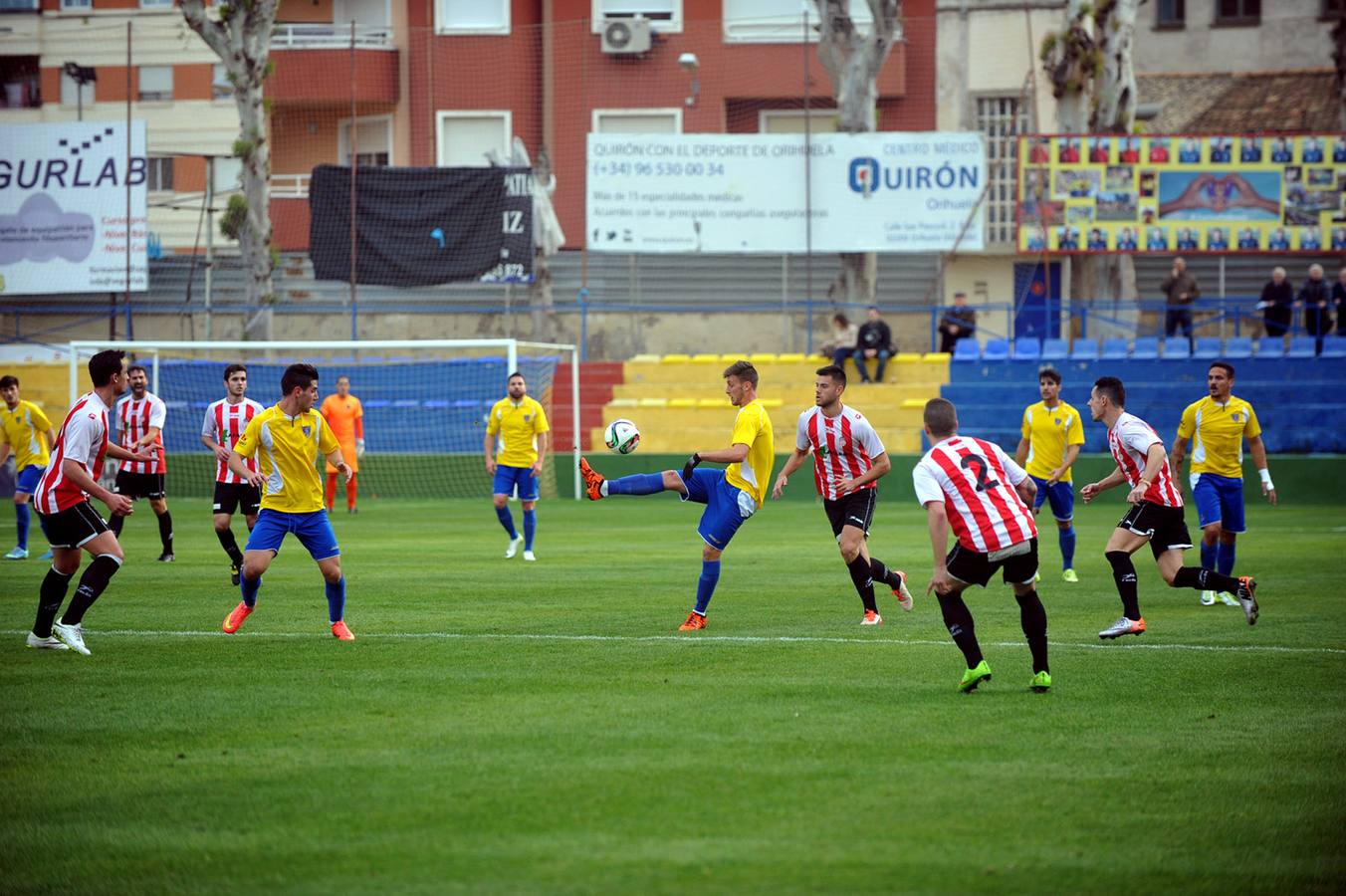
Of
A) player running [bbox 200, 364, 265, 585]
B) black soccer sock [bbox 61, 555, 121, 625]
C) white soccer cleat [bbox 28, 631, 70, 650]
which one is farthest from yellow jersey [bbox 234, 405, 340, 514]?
player running [bbox 200, 364, 265, 585]

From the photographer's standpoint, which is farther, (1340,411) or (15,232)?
(15,232)

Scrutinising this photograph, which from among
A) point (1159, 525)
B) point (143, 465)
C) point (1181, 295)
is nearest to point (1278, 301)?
point (1181, 295)

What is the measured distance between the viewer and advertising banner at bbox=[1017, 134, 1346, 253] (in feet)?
109

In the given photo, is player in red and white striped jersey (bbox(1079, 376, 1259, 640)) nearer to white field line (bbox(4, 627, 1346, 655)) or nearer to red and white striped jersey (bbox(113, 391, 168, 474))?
white field line (bbox(4, 627, 1346, 655))

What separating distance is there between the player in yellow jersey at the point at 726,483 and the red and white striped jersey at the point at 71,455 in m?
3.80

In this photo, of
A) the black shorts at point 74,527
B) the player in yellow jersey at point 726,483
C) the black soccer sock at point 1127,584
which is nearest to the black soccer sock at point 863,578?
the player in yellow jersey at point 726,483

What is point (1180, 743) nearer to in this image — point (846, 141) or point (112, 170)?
point (846, 141)

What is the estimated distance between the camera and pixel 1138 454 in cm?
1250

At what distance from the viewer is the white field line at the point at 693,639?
11539mm

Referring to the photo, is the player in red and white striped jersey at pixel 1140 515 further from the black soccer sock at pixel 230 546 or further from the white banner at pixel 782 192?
the white banner at pixel 782 192

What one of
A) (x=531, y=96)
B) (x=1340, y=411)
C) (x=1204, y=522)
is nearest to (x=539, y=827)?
(x=1204, y=522)

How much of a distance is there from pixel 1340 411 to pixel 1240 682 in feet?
71.8

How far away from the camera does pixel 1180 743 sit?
823cm

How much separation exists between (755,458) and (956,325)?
2164 centimetres
